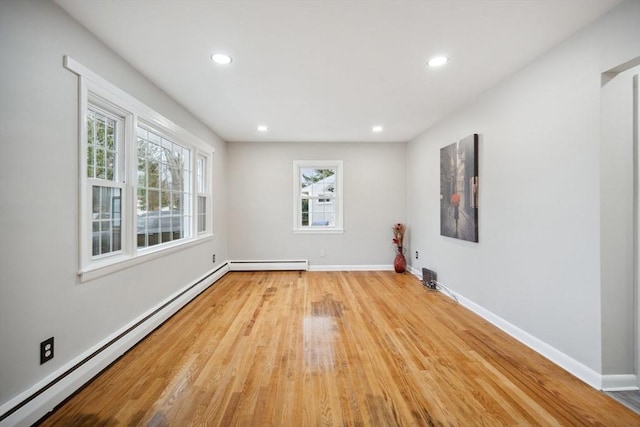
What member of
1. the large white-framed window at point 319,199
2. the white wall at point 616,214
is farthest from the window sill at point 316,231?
the white wall at point 616,214

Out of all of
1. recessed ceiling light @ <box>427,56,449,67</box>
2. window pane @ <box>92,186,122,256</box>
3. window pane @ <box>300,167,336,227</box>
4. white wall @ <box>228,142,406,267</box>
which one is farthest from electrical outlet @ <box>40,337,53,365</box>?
window pane @ <box>300,167,336,227</box>

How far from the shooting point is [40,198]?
1.59 metres

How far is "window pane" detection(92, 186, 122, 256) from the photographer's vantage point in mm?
2145

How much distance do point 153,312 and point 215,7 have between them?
2.70m

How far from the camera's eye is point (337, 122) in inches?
159

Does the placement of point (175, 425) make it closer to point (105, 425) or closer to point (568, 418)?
point (105, 425)

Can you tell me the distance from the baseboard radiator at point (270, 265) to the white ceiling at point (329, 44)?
2.88m

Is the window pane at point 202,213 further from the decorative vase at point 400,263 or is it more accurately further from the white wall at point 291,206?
the decorative vase at point 400,263

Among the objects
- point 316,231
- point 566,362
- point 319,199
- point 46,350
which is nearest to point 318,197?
point 319,199

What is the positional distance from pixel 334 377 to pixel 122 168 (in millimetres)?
2484

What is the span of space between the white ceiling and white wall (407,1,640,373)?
203mm

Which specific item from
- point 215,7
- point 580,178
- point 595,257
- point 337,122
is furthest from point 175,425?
point 337,122

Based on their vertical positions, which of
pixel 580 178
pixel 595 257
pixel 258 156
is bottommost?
pixel 595 257

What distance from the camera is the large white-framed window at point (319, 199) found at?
17.4 feet
